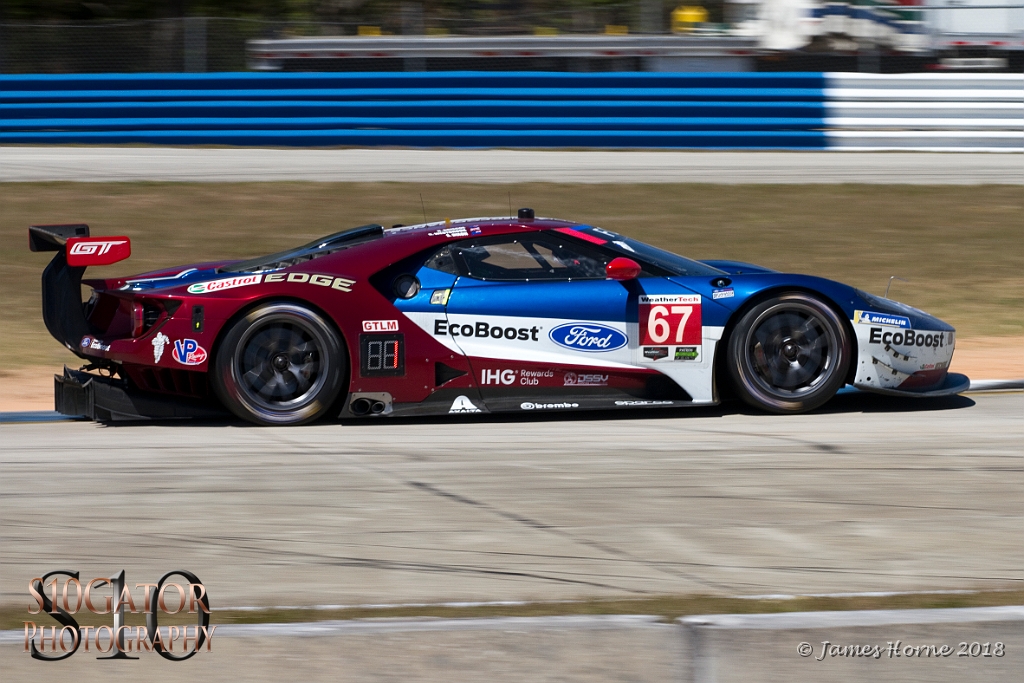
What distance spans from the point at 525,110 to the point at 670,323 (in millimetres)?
11171

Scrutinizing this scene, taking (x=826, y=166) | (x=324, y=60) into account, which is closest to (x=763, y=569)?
(x=826, y=166)

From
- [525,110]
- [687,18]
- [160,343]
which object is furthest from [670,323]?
[687,18]

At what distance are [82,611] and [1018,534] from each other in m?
3.34

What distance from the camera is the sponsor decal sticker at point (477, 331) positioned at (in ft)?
21.3

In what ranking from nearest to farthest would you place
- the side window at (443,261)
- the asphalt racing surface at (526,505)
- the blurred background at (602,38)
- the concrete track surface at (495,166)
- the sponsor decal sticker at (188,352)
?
Answer: 1. the asphalt racing surface at (526,505)
2. the sponsor decal sticker at (188,352)
3. the side window at (443,261)
4. the concrete track surface at (495,166)
5. the blurred background at (602,38)

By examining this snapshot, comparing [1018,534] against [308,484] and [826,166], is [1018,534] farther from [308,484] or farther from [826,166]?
[826,166]

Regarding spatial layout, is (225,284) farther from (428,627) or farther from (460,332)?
(428,627)

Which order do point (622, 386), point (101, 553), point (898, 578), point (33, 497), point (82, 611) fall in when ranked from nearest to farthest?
point (82, 611), point (898, 578), point (101, 553), point (33, 497), point (622, 386)

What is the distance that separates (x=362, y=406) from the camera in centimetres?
653

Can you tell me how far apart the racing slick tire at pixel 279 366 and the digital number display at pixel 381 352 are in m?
0.12

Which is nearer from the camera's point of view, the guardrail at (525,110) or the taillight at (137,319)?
the taillight at (137,319)

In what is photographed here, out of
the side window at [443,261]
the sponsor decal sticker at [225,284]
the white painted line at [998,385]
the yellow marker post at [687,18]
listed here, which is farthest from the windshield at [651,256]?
the yellow marker post at [687,18]

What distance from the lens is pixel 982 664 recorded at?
9.88ft

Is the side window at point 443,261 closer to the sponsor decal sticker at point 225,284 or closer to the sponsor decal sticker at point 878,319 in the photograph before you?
the sponsor decal sticker at point 225,284
